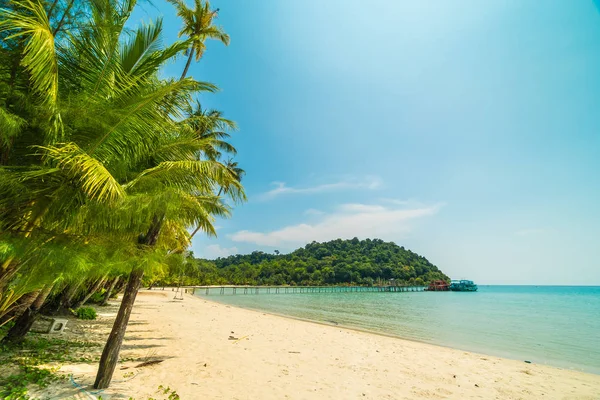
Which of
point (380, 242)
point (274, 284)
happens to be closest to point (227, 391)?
point (274, 284)

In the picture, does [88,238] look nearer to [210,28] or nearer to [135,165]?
[135,165]

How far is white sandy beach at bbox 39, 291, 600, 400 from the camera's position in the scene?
5590 millimetres

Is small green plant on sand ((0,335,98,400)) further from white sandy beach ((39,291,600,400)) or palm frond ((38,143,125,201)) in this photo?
palm frond ((38,143,125,201))

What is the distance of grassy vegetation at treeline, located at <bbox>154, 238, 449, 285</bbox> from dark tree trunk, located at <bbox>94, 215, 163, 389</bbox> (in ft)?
236

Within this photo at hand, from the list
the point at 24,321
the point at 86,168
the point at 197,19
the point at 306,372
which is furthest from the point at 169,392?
the point at 197,19

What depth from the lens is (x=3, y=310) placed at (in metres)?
4.81

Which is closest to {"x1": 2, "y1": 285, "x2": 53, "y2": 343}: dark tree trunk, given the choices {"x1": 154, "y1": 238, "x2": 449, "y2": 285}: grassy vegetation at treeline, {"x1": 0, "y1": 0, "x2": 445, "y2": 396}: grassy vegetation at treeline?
{"x1": 0, "y1": 0, "x2": 445, "y2": 396}: grassy vegetation at treeline

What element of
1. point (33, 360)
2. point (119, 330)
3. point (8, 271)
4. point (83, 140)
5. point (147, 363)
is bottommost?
point (147, 363)

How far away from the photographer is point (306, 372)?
23.4 ft

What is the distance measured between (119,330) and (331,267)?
9690 cm

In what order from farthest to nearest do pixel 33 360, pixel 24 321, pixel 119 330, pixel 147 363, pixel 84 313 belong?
pixel 84 313
pixel 24 321
pixel 147 363
pixel 33 360
pixel 119 330

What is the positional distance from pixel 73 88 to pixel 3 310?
400 cm

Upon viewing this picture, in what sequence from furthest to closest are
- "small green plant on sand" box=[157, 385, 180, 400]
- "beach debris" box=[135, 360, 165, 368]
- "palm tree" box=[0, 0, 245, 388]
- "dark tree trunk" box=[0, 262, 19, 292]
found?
"beach debris" box=[135, 360, 165, 368]
"small green plant on sand" box=[157, 385, 180, 400]
"dark tree trunk" box=[0, 262, 19, 292]
"palm tree" box=[0, 0, 245, 388]

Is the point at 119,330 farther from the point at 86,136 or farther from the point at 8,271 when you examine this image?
the point at 86,136
